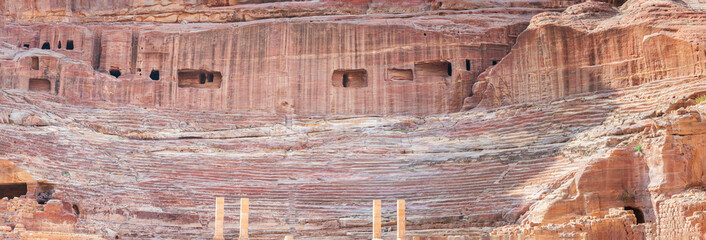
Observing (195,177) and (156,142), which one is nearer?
(195,177)

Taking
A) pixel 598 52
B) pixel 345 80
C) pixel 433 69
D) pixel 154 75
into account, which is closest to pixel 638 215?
pixel 598 52

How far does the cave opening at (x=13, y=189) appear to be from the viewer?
2986cm

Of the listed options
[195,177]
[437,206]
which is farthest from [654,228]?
[195,177]

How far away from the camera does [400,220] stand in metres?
26.3

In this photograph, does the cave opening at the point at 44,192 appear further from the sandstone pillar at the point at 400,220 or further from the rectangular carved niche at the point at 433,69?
the rectangular carved niche at the point at 433,69

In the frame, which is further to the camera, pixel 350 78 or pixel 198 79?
pixel 198 79

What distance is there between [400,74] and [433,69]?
1.34m

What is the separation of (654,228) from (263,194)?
12.0 metres

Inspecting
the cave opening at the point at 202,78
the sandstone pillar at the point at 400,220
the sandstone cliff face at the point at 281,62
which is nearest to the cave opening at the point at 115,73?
the sandstone cliff face at the point at 281,62

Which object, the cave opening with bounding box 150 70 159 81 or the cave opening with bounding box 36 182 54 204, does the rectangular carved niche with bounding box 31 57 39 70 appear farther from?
the cave opening with bounding box 36 182 54 204

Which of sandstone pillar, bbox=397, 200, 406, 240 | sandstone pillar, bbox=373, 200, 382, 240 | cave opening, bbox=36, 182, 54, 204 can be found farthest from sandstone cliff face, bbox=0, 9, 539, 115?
sandstone pillar, bbox=373, 200, 382, 240

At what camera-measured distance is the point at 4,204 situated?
2695cm

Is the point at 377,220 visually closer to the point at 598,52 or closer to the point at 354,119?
the point at 354,119

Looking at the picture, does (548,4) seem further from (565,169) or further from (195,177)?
(195,177)
